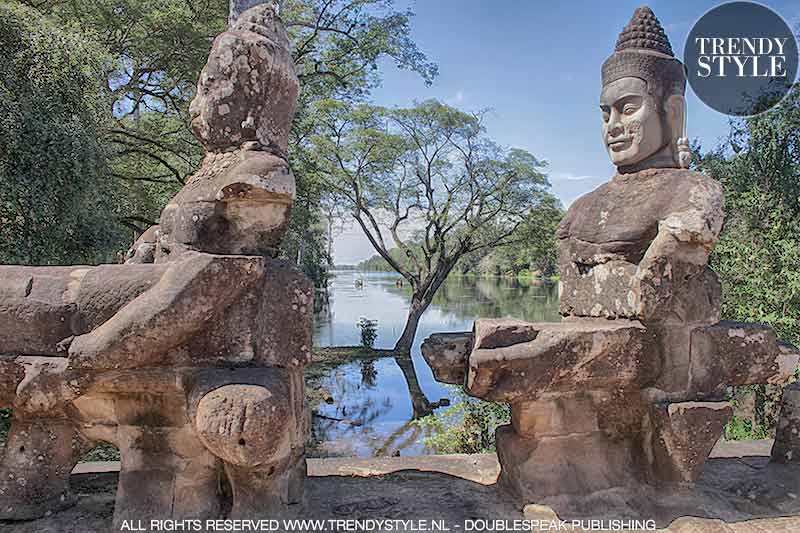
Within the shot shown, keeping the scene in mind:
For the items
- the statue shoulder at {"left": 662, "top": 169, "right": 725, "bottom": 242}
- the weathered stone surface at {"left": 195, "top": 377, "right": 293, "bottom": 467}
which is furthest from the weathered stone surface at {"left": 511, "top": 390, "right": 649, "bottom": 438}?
the weathered stone surface at {"left": 195, "top": 377, "right": 293, "bottom": 467}

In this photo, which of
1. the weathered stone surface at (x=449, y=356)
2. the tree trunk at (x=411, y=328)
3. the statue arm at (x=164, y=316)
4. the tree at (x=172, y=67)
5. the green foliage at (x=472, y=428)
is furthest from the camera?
the tree trunk at (x=411, y=328)

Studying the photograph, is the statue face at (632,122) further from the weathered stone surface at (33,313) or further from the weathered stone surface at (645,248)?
the weathered stone surface at (33,313)

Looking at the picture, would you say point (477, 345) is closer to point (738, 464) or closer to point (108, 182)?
point (738, 464)

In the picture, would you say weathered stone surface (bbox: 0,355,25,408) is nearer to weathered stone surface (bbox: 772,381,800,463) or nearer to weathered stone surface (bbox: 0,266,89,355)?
weathered stone surface (bbox: 0,266,89,355)

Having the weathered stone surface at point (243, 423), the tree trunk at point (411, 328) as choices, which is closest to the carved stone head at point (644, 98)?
the weathered stone surface at point (243, 423)

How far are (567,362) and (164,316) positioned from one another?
1879 mm

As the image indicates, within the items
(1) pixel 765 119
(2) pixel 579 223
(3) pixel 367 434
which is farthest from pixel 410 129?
(2) pixel 579 223

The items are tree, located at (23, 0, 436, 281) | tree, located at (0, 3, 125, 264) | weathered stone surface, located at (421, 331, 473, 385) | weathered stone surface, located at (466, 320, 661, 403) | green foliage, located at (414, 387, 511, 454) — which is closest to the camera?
weathered stone surface, located at (466, 320, 661, 403)

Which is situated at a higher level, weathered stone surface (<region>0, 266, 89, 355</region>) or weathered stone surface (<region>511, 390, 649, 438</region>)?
weathered stone surface (<region>0, 266, 89, 355</region>)

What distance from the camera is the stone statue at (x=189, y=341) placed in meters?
2.36

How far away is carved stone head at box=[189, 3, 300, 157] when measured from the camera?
2.64 metres

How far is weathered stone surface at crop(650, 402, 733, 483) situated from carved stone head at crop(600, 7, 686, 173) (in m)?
1.33

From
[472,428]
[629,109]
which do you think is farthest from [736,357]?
[472,428]

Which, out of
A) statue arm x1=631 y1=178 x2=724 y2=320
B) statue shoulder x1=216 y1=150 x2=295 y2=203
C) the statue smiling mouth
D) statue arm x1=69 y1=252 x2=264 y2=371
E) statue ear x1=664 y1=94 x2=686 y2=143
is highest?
statue ear x1=664 y1=94 x2=686 y2=143
